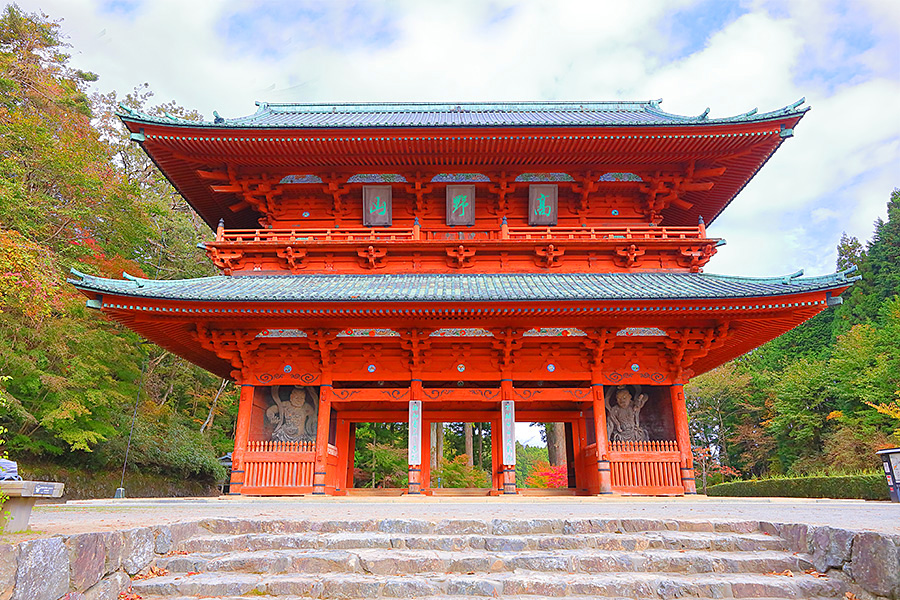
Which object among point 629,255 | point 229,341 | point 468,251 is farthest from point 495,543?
point 629,255

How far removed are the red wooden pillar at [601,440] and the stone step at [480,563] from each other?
21.5ft

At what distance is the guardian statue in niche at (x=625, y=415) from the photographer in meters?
12.1

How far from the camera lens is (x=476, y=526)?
17.4ft

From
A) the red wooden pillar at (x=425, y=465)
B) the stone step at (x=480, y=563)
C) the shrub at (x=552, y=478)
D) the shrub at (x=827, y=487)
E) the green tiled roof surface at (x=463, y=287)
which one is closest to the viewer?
the stone step at (x=480, y=563)

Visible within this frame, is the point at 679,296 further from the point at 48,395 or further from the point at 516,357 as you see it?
the point at 48,395

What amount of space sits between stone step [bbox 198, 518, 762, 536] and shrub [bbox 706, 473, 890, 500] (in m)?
15.2

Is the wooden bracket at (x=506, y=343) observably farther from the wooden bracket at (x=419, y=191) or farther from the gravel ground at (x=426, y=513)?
the wooden bracket at (x=419, y=191)

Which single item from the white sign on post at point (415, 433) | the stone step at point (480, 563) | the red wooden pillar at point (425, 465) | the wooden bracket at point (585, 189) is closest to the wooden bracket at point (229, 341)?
the white sign on post at point (415, 433)

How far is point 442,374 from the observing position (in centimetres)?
1205

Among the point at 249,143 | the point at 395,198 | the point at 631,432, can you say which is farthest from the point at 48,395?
the point at 631,432

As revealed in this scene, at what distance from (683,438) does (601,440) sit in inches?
74.7

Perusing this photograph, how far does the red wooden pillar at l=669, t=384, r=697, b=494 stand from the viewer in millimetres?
11133

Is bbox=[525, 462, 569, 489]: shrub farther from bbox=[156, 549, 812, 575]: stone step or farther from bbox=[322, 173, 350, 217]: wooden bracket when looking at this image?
bbox=[156, 549, 812, 575]: stone step

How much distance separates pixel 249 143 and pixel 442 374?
289 inches
